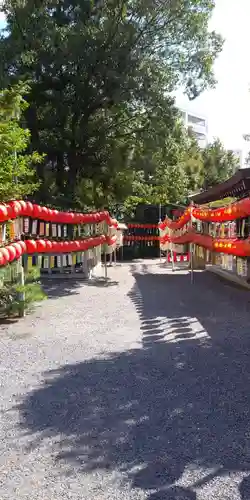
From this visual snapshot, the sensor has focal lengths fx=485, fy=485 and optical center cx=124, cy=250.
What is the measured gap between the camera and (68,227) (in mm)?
12961

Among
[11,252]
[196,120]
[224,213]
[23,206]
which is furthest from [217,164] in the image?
[196,120]

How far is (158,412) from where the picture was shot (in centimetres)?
418

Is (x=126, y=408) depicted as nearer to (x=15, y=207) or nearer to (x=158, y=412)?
(x=158, y=412)

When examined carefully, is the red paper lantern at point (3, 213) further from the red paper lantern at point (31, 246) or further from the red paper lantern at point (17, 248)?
the red paper lantern at point (31, 246)

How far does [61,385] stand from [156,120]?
14901mm

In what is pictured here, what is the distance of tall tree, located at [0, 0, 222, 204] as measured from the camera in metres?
16.5

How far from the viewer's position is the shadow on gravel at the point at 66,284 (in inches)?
481

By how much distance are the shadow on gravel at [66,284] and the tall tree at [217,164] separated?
27065 mm

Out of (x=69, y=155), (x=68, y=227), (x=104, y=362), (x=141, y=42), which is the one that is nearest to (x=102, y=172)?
(x=69, y=155)

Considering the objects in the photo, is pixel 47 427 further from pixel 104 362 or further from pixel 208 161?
pixel 208 161

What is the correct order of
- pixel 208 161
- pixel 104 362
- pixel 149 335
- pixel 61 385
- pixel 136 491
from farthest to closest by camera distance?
1. pixel 208 161
2. pixel 149 335
3. pixel 104 362
4. pixel 61 385
5. pixel 136 491

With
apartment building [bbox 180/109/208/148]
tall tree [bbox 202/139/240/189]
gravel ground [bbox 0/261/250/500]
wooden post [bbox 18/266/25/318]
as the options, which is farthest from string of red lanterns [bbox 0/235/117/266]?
apartment building [bbox 180/109/208/148]

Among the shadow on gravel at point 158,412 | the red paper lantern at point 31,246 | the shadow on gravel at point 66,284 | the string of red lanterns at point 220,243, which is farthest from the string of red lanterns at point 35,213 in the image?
the string of red lanterns at point 220,243

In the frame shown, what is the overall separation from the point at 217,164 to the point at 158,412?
41619mm
